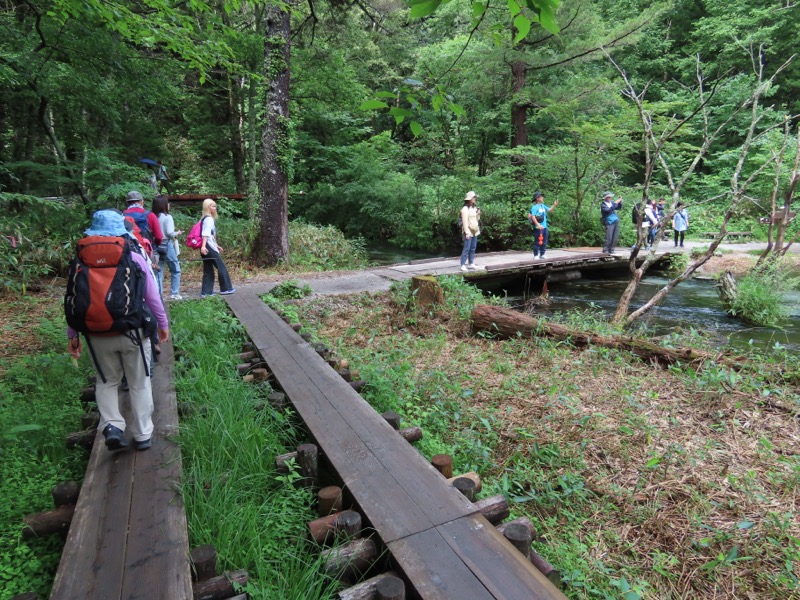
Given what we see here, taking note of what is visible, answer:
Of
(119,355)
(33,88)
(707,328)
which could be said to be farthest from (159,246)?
(707,328)

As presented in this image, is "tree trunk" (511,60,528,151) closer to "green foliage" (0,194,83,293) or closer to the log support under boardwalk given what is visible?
the log support under boardwalk

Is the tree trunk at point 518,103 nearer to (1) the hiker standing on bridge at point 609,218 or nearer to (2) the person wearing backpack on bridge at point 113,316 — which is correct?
(1) the hiker standing on bridge at point 609,218

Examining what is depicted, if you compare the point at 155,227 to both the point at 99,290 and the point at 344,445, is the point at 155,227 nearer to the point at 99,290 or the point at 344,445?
the point at 99,290

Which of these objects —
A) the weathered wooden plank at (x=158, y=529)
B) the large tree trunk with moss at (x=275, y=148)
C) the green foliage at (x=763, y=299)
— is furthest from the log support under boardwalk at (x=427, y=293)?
the green foliage at (x=763, y=299)

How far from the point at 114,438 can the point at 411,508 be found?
1999 millimetres

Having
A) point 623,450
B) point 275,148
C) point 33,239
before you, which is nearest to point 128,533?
point 623,450

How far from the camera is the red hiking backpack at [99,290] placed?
9.07 ft

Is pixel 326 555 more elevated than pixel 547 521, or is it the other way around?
pixel 326 555

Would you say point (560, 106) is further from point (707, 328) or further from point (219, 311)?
point (219, 311)

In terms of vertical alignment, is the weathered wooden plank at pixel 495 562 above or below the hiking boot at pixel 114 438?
below

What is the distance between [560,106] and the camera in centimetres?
1346

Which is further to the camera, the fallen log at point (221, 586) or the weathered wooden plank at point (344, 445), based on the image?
the weathered wooden plank at point (344, 445)

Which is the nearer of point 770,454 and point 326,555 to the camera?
point 326,555

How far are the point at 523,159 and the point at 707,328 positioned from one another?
31.8 feet
